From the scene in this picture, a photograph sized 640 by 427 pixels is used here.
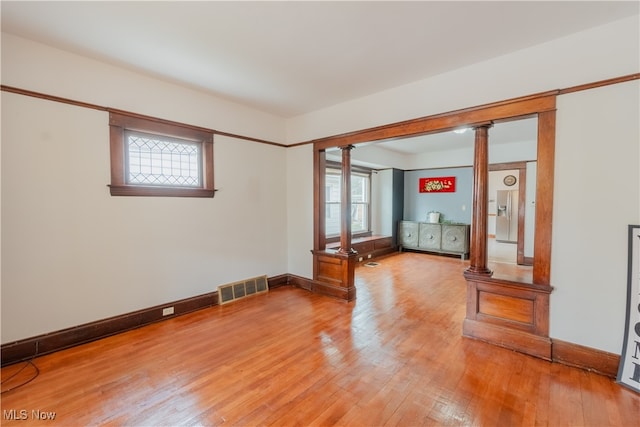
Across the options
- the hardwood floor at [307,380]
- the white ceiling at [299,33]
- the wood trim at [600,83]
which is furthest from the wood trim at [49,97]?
the wood trim at [600,83]

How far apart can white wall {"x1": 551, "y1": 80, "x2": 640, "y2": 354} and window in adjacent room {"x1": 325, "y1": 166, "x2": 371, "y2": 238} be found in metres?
4.26

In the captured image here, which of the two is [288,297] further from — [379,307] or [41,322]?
[41,322]

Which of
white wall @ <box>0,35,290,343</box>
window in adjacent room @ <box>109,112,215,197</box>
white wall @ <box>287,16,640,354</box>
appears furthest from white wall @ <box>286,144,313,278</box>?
white wall @ <box>287,16,640,354</box>

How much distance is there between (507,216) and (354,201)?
5.84m

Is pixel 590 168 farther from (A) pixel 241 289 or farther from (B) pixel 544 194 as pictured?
(A) pixel 241 289

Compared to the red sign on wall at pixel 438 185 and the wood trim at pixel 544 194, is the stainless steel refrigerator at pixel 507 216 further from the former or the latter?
the wood trim at pixel 544 194

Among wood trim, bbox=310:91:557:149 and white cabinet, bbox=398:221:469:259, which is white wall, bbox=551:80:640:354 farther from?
white cabinet, bbox=398:221:469:259

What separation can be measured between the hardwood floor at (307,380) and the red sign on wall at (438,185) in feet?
15.3

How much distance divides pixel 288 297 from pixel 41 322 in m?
2.63

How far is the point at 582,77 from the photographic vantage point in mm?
2256

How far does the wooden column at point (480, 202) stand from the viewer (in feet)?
9.32

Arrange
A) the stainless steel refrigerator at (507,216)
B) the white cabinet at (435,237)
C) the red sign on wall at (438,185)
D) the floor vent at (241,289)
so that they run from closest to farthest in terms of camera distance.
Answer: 1. the floor vent at (241,289)
2. the white cabinet at (435,237)
3. the red sign on wall at (438,185)
4. the stainless steel refrigerator at (507,216)

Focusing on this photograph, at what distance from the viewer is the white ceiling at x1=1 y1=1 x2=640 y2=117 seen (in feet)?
6.52

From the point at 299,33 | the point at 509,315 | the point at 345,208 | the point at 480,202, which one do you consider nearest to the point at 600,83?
the point at 480,202
